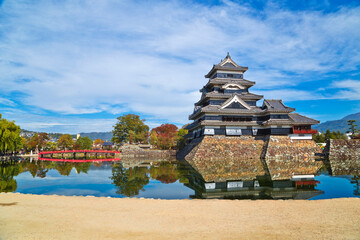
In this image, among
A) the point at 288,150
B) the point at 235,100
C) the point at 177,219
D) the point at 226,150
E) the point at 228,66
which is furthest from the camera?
the point at 228,66

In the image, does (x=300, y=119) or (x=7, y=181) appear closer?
(x=7, y=181)

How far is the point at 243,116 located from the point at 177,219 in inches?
1102

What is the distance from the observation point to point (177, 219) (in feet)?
22.9

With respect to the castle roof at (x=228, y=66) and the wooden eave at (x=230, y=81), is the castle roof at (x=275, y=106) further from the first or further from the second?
the castle roof at (x=228, y=66)

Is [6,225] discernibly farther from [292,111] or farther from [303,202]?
[292,111]

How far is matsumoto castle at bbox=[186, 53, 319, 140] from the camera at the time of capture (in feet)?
103

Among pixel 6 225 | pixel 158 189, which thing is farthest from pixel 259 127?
pixel 6 225

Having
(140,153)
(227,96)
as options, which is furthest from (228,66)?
(140,153)

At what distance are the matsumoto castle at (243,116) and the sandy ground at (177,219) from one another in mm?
22985

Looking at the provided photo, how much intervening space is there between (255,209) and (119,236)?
4.91 m

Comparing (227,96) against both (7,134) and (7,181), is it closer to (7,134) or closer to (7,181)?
(7,181)

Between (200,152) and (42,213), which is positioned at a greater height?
(200,152)

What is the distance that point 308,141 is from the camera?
31547 millimetres

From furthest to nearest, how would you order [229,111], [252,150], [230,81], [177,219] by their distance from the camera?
[230,81]
[229,111]
[252,150]
[177,219]
